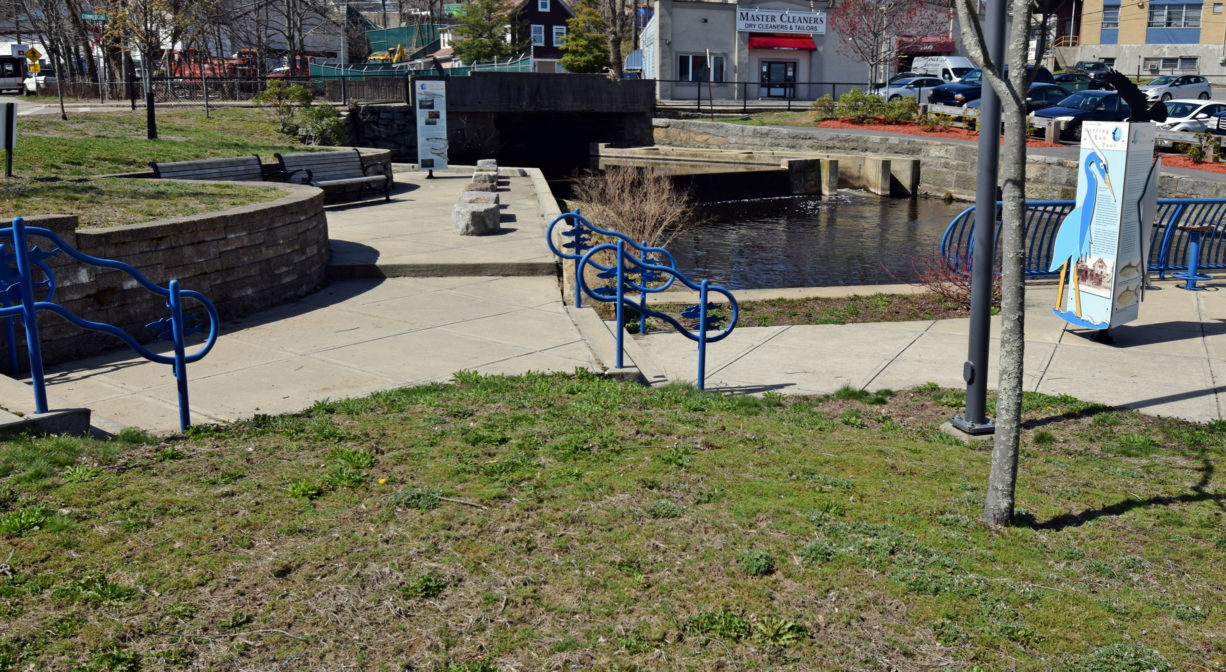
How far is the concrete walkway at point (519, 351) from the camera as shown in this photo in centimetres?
714

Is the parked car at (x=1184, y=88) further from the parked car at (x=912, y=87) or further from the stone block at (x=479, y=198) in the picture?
the stone block at (x=479, y=198)

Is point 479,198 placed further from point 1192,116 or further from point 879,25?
point 879,25

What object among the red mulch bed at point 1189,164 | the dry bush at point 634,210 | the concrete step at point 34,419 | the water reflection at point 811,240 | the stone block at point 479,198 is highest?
the red mulch bed at point 1189,164

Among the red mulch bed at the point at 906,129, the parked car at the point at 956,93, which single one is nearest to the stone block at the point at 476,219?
the red mulch bed at the point at 906,129

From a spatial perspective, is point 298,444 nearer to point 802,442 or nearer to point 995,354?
point 802,442

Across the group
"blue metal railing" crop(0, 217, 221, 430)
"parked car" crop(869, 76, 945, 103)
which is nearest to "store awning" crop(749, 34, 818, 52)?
"parked car" crop(869, 76, 945, 103)

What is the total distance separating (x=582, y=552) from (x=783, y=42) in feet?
168

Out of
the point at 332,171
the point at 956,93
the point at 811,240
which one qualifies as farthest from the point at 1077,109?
the point at 332,171

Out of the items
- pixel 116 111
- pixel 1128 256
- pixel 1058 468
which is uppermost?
pixel 116 111

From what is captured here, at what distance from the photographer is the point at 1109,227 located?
8992 millimetres

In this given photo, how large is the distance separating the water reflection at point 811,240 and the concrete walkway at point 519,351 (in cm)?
476

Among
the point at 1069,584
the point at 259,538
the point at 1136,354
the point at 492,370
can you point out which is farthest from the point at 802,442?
the point at 1136,354

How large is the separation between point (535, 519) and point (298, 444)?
1746 mm

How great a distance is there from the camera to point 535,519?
14.7 feet
